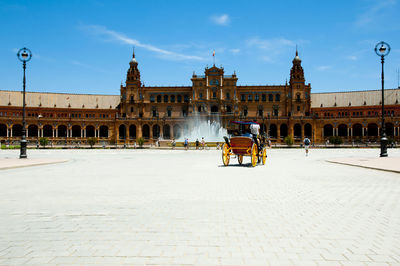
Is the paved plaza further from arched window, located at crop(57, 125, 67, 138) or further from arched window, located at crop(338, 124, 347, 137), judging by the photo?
arched window, located at crop(57, 125, 67, 138)

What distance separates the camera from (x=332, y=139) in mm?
55625

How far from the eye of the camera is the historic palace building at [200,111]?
3083 inches

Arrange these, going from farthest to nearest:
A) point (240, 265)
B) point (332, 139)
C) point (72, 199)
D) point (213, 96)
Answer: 1. point (213, 96)
2. point (332, 139)
3. point (72, 199)
4. point (240, 265)

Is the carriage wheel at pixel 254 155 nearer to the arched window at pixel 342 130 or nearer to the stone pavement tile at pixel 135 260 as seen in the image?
the stone pavement tile at pixel 135 260

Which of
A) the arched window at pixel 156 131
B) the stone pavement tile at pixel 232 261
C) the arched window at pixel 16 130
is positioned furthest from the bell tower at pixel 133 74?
the stone pavement tile at pixel 232 261

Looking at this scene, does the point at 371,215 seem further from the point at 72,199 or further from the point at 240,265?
the point at 72,199

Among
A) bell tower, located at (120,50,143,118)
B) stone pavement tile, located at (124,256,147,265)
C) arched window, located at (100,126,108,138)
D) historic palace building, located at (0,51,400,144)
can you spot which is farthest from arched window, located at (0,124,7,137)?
stone pavement tile, located at (124,256,147,265)

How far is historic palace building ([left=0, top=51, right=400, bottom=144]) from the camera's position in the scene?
7831 centimetres

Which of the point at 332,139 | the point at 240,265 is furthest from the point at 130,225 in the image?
the point at 332,139

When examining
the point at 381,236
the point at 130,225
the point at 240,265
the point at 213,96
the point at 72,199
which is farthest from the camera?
the point at 213,96

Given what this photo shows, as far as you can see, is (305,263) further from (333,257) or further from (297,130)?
(297,130)

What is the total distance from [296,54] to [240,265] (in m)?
87.3

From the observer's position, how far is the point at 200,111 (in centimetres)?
8194

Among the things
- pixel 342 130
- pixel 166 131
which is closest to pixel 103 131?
pixel 166 131
